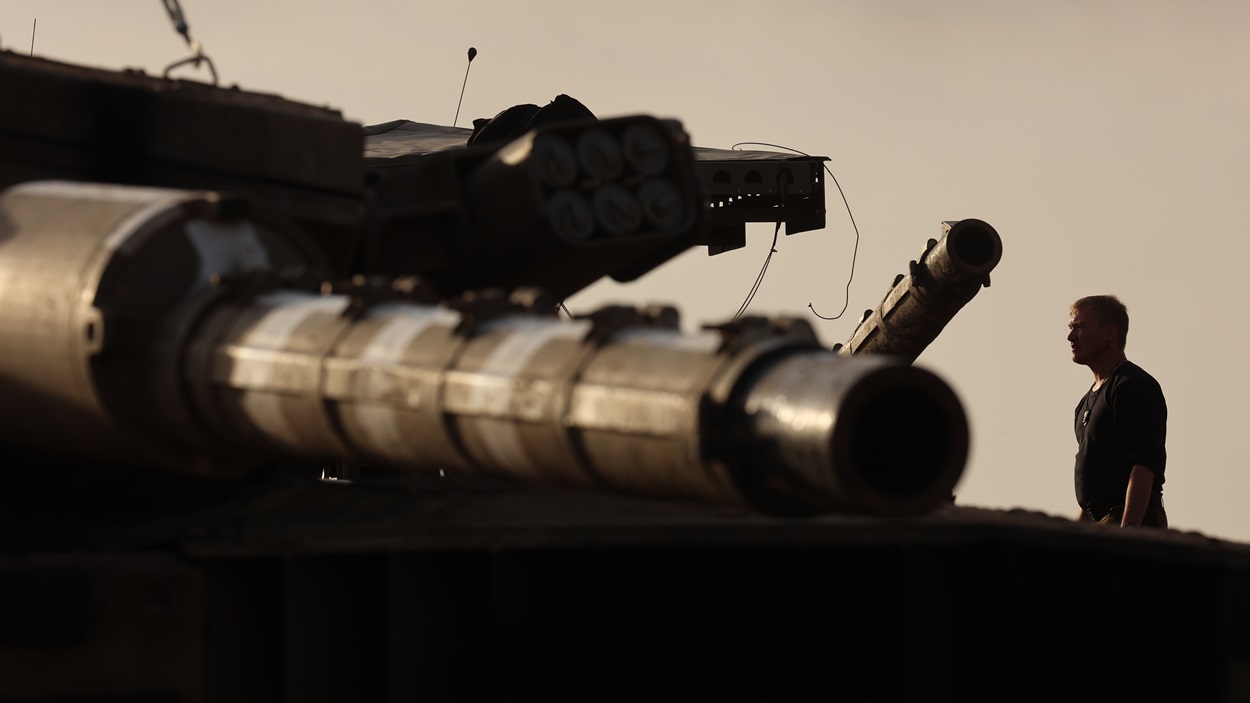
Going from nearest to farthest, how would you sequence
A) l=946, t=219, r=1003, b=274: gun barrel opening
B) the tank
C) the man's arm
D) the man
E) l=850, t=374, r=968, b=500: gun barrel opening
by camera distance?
l=850, t=374, r=968, b=500: gun barrel opening → the tank → the man's arm → the man → l=946, t=219, r=1003, b=274: gun barrel opening

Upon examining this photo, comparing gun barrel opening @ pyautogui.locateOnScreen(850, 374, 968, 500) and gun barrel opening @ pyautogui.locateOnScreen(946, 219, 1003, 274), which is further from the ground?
gun barrel opening @ pyautogui.locateOnScreen(946, 219, 1003, 274)

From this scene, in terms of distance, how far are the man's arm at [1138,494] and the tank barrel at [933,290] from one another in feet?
20.5

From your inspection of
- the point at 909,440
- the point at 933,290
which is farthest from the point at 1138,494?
the point at 933,290

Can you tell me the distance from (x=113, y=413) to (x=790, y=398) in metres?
2.74

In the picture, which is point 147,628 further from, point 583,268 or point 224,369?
point 583,268

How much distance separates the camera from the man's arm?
1082 centimetres

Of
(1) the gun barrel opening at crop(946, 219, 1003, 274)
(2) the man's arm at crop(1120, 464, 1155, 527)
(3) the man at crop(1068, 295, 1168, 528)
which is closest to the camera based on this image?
(2) the man's arm at crop(1120, 464, 1155, 527)

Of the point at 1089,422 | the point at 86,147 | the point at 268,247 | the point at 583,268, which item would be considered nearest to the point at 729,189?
the point at 1089,422

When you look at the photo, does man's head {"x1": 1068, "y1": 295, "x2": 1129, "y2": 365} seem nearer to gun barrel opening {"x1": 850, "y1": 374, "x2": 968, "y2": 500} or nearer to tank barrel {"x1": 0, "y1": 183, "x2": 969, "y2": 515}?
tank barrel {"x1": 0, "y1": 183, "x2": 969, "y2": 515}

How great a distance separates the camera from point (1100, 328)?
1152 cm

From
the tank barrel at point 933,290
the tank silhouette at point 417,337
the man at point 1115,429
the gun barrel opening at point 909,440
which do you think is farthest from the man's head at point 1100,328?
the gun barrel opening at point 909,440

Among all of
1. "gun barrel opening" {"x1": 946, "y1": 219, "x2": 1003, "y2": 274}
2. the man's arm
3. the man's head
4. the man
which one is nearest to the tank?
the man's arm

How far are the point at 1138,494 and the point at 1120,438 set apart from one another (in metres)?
0.40

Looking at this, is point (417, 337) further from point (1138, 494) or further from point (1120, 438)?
point (1120, 438)
